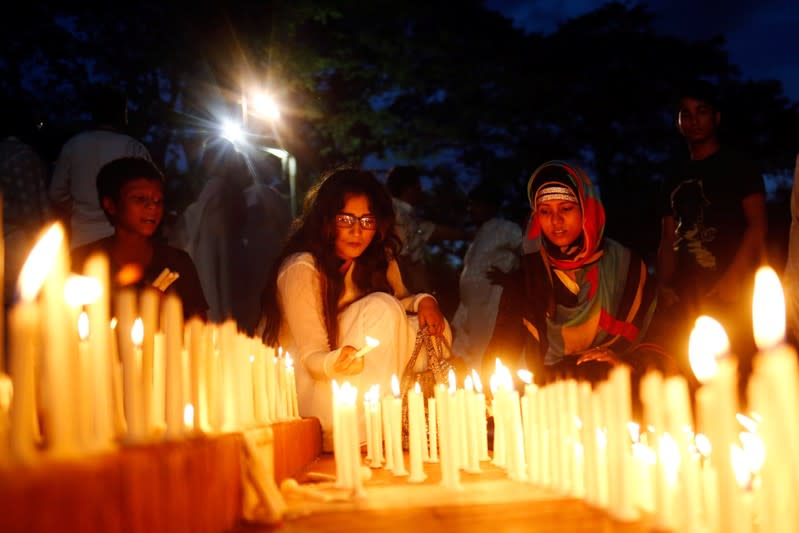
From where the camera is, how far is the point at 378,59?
1714 centimetres

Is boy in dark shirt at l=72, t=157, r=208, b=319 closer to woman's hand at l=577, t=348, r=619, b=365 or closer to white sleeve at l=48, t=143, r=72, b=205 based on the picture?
white sleeve at l=48, t=143, r=72, b=205

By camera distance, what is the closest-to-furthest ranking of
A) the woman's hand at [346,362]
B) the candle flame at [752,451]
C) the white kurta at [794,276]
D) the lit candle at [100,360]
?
the lit candle at [100,360] → the candle flame at [752,451] → the white kurta at [794,276] → the woman's hand at [346,362]

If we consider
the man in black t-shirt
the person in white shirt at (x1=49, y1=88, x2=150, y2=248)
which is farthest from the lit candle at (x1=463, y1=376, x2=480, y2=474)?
the person in white shirt at (x1=49, y1=88, x2=150, y2=248)

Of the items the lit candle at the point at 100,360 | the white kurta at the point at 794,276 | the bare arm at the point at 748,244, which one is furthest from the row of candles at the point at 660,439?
the bare arm at the point at 748,244

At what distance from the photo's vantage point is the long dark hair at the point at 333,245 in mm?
5496

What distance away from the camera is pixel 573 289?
18.4 feet

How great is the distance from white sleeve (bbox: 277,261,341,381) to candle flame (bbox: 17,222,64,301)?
133 inches

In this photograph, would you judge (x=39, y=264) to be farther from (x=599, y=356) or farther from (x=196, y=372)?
(x=599, y=356)

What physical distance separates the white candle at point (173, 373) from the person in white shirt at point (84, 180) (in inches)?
191

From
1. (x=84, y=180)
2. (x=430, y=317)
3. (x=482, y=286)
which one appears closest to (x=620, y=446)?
(x=430, y=317)

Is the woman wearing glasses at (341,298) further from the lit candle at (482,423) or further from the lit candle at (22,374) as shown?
the lit candle at (22,374)

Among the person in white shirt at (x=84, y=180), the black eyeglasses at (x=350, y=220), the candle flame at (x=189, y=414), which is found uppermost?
the person in white shirt at (x=84, y=180)

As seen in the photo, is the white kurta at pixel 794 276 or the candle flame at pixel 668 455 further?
the white kurta at pixel 794 276

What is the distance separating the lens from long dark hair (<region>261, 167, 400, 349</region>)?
550 centimetres
